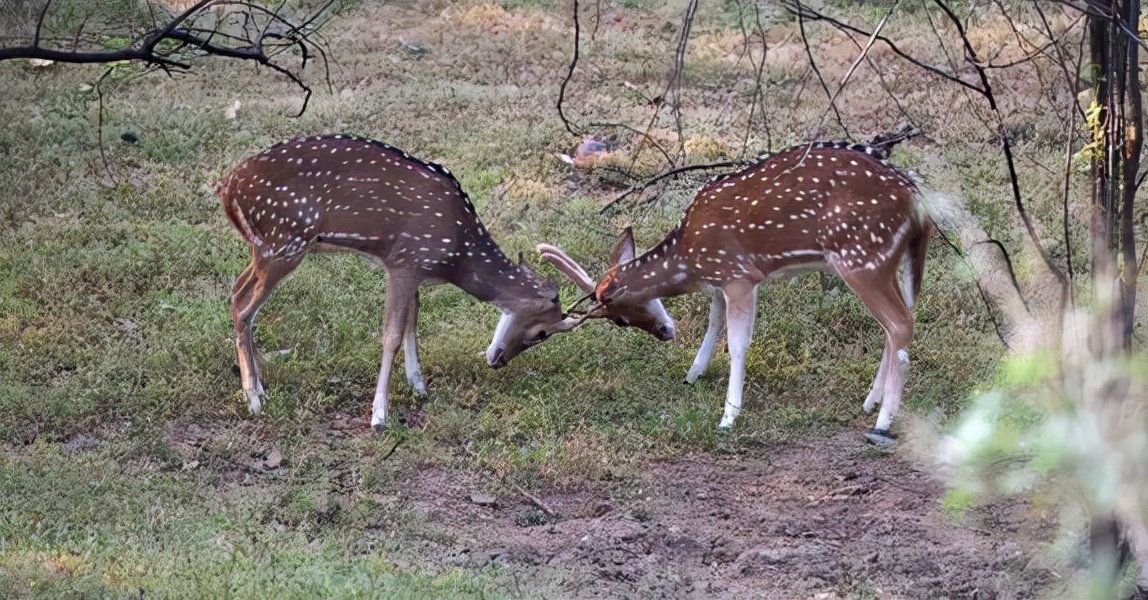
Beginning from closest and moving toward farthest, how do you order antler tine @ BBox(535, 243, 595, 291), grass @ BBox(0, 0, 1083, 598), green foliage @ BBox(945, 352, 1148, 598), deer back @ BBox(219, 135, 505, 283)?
green foliage @ BBox(945, 352, 1148, 598) < grass @ BBox(0, 0, 1083, 598) < deer back @ BBox(219, 135, 505, 283) < antler tine @ BBox(535, 243, 595, 291)

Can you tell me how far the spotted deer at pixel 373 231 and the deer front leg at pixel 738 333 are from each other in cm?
92

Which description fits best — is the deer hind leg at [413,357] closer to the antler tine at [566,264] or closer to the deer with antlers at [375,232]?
the deer with antlers at [375,232]

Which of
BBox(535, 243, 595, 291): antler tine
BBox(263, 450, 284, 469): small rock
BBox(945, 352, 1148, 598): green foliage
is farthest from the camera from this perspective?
BBox(535, 243, 595, 291): antler tine

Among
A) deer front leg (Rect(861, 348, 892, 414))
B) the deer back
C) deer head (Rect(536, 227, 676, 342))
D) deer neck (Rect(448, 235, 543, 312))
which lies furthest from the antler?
deer front leg (Rect(861, 348, 892, 414))

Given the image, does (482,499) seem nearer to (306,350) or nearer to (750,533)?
(750,533)

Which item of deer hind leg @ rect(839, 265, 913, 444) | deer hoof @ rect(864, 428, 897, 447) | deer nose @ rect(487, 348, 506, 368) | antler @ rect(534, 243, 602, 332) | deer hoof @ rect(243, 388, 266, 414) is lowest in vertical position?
deer hoof @ rect(243, 388, 266, 414)

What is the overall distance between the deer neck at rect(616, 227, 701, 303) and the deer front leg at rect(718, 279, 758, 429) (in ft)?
0.98

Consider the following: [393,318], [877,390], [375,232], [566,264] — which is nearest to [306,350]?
[393,318]

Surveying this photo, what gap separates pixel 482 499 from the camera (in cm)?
669

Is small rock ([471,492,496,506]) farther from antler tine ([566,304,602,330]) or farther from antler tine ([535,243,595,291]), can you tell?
antler tine ([535,243,595,291])

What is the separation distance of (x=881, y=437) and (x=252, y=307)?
11.9 feet

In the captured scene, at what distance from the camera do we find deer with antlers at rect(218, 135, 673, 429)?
7410 mm

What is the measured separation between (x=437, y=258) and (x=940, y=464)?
2990 mm

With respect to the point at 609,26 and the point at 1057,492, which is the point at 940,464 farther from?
the point at 609,26
